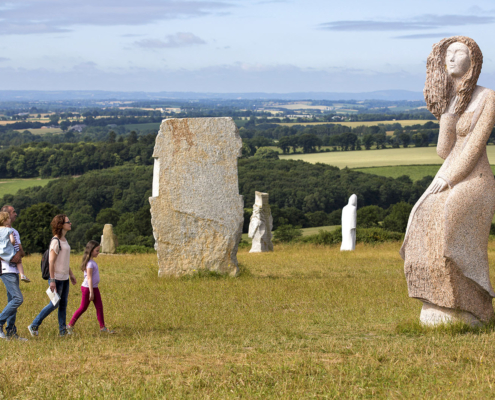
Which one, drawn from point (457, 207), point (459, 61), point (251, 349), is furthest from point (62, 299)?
point (459, 61)

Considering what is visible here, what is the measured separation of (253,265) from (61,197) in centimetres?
4636

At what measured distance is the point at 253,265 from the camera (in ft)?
54.9

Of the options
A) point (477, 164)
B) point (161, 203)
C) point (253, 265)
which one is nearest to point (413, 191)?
point (253, 265)

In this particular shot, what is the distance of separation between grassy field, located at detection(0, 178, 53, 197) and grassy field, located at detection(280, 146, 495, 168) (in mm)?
30823

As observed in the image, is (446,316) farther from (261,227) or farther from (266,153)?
(266,153)

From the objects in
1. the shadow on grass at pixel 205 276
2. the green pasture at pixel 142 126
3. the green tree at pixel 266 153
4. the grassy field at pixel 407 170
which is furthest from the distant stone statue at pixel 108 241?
the green pasture at pixel 142 126

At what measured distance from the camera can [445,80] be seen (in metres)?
7.79

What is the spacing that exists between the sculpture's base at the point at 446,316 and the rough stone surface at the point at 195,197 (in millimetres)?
6553

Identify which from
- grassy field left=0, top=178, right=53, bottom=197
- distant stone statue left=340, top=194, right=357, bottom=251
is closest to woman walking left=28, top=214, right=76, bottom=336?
distant stone statue left=340, top=194, right=357, bottom=251

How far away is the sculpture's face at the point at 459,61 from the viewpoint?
767 cm

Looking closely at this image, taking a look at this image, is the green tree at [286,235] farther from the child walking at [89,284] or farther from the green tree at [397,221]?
the child walking at [89,284]

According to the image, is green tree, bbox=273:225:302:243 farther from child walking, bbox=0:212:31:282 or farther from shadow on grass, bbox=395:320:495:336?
A: child walking, bbox=0:212:31:282

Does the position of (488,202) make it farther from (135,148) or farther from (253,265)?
(135,148)

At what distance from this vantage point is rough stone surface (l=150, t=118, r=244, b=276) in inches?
539
